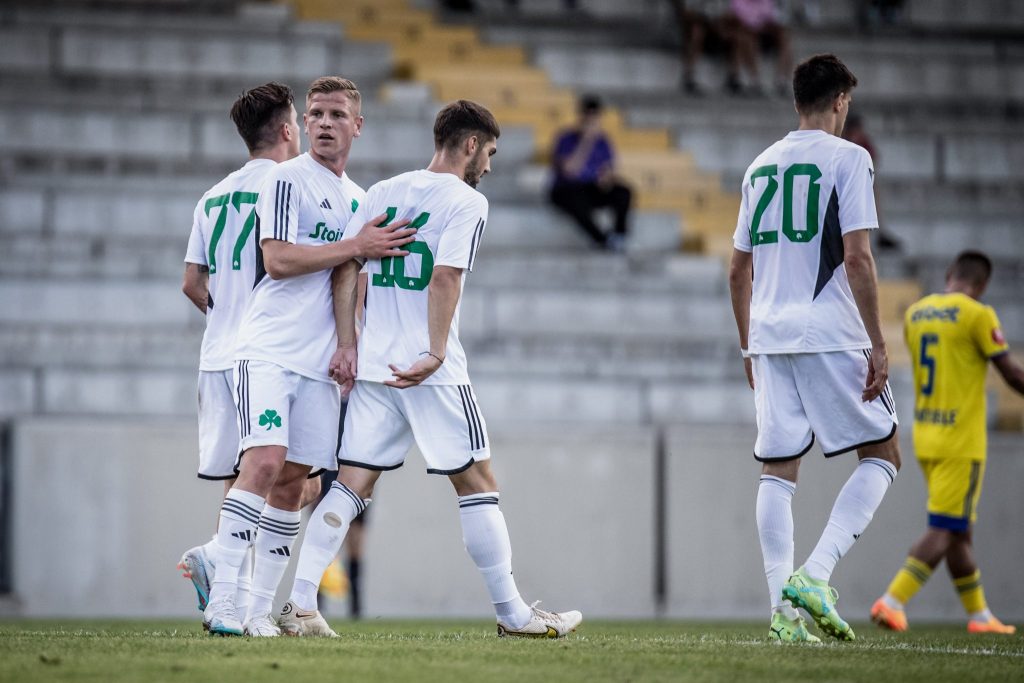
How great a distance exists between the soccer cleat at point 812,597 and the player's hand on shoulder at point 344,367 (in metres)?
1.82

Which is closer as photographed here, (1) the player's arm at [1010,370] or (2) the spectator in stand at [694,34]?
(1) the player's arm at [1010,370]

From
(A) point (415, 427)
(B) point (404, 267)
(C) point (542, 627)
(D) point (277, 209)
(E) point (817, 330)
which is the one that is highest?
(D) point (277, 209)

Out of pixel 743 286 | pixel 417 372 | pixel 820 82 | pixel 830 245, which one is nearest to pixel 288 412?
pixel 417 372

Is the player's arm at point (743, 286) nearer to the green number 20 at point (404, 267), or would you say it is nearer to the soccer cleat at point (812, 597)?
the soccer cleat at point (812, 597)

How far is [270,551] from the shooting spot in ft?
20.3

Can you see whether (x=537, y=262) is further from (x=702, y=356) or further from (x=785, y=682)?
(x=785, y=682)

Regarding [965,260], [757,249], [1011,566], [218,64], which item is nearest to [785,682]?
[757,249]

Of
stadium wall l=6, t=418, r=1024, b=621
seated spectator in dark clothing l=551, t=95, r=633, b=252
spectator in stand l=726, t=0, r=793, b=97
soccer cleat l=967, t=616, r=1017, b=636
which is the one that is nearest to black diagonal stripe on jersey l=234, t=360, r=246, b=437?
soccer cleat l=967, t=616, r=1017, b=636

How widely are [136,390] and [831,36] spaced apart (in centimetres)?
995

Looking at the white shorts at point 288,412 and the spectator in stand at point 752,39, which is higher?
the spectator in stand at point 752,39

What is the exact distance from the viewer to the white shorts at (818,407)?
6133mm

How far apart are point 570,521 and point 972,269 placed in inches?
141

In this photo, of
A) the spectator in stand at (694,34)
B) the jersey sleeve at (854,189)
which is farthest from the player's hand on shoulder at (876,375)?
the spectator in stand at (694,34)

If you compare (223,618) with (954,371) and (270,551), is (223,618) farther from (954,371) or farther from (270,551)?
(954,371)
